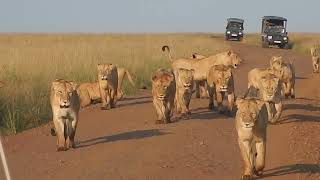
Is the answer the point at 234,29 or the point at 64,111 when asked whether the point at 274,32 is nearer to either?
the point at 234,29

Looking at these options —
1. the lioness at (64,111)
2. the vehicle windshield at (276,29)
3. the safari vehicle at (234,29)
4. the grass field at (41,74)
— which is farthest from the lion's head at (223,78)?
the safari vehicle at (234,29)

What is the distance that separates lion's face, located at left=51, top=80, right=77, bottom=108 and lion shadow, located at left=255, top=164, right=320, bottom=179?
3440 mm

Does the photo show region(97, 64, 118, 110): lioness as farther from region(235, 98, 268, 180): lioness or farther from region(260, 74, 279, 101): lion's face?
region(235, 98, 268, 180): lioness

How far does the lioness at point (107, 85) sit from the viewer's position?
52.8 ft

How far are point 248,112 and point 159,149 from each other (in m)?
2.69

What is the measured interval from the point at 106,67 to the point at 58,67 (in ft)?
17.5

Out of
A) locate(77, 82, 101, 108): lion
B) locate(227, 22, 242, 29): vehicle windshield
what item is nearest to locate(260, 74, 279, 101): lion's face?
locate(77, 82, 101, 108): lion

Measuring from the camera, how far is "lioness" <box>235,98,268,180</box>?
8008 millimetres

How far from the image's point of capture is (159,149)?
34.2 feet


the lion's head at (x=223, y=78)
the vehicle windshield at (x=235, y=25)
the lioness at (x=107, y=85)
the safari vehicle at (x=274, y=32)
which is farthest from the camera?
the vehicle windshield at (x=235, y=25)

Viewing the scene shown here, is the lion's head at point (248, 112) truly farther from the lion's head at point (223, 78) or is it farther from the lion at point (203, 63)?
the lion at point (203, 63)

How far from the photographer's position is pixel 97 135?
12.2m

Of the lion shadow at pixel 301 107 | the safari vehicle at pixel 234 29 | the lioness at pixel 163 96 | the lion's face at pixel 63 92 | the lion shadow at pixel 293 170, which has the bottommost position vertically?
the safari vehicle at pixel 234 29

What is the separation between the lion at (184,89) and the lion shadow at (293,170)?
5.38 meters
